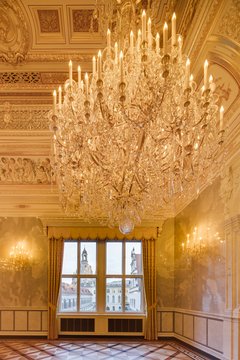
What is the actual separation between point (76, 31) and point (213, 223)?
4.21m

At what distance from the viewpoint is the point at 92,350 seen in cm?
893

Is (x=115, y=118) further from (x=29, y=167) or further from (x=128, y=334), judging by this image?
(x=128, y=334)

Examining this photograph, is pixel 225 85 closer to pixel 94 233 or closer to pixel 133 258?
pixel 94 233

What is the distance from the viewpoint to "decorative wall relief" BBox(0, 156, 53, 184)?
9008mm

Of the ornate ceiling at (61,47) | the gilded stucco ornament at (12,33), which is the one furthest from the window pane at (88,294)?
the gilded stucco ornament at (12,33)

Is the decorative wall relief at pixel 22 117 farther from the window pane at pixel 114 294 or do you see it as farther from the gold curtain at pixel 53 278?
the window pane at pixel 114 294

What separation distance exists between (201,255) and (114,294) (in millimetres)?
3622

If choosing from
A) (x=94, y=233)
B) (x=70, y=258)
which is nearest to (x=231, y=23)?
(x=94, y=233)

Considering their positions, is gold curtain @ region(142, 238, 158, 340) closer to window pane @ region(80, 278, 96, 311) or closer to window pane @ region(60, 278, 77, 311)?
window pane @ region(80, 278, 96, 311)

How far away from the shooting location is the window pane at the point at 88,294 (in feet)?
35.8

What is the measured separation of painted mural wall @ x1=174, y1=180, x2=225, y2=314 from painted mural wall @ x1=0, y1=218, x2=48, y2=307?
11.3ft

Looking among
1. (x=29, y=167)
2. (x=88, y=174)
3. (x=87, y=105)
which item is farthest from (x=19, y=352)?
(x=87, y=105)

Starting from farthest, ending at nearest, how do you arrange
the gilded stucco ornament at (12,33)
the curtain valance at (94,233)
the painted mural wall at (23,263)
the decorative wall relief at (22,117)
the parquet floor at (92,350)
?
the curtain valance at (94,233) → the painted mural wall at (23,263) → the parquet floor at (92,350) → the decorative wall relief at (22,117) → the gilded stucco ornament at (12,33)

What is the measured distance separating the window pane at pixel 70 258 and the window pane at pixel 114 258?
0.90 meters
